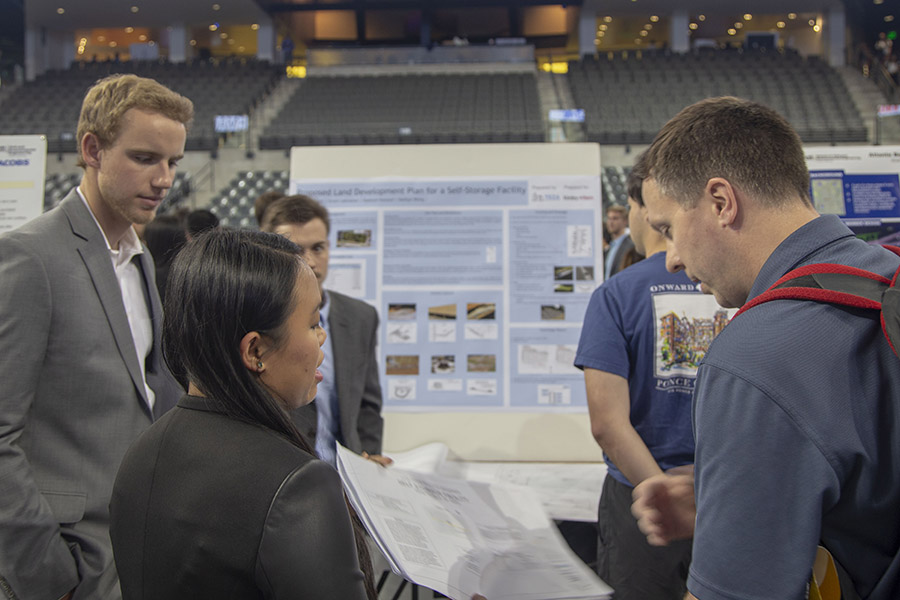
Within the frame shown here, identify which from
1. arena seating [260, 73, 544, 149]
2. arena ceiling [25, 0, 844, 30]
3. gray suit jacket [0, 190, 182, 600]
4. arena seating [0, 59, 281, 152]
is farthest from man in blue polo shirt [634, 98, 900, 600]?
arena ceiling [25, 0, 844, 30]

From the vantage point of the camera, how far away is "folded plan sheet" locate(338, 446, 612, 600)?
0.98 m

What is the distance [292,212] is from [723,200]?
1.47 meters

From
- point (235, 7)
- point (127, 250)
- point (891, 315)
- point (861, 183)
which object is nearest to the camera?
point (891, 315)

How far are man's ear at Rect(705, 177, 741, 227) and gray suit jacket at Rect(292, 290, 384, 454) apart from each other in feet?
4.21

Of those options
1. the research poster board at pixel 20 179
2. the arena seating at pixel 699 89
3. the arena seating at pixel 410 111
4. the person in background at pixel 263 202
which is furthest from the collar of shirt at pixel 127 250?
the arena seating at pixel 699 89

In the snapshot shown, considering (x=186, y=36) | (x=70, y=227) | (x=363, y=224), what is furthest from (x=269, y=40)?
(x=70, y=227)

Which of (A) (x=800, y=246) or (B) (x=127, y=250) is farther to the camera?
(B) (x=127, y=250)

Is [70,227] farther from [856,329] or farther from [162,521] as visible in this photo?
[856,329]

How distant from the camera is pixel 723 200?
934 mm

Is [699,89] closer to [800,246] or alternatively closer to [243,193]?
[243,193]

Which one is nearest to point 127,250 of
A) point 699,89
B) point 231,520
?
point 231,520

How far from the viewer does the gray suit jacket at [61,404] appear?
111cm

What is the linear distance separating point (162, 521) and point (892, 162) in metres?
3.11

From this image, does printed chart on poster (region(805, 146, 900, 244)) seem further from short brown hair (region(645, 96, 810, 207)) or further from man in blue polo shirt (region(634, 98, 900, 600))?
man in blue polo shirt (region(634, 98, 900, 600))
